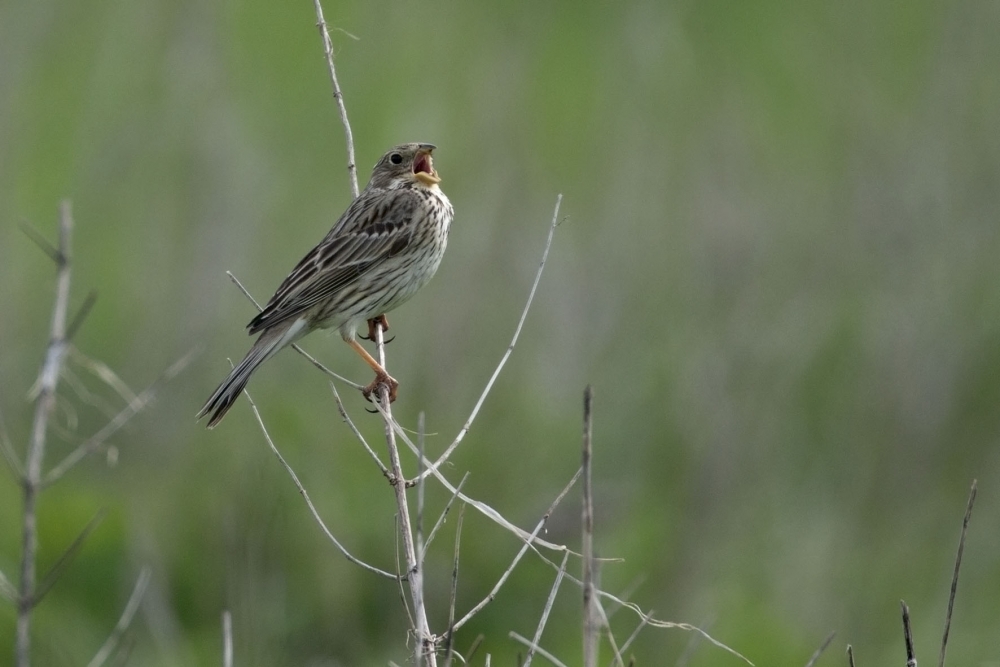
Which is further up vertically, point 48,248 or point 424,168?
point 424,168

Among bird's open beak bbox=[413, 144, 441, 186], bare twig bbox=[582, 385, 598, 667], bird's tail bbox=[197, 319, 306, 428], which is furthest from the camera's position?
bird's open beak bbox=[413, 144, 441, 186]

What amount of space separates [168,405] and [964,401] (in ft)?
16.7

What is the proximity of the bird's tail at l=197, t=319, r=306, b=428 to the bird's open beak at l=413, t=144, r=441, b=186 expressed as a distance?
36.1 inches

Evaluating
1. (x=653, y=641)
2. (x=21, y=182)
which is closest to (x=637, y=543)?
(x=653, y=641)

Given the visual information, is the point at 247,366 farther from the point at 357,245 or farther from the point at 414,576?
the point at 414,576

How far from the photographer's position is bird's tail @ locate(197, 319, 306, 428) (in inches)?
213

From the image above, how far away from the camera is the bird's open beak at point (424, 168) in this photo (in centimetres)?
650

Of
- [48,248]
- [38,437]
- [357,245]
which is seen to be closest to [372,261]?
[357,245]

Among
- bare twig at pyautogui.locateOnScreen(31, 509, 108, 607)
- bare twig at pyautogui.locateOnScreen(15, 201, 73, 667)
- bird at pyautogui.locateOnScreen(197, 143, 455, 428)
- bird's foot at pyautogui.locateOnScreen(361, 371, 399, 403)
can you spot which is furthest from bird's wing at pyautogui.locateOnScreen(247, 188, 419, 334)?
bare twig at pyautogui.locateOnScreen(15, 201, 73, 667)

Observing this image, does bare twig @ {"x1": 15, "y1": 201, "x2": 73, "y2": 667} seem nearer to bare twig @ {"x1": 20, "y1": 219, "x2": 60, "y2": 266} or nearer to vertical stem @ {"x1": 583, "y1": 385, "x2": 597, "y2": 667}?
bare twig @ {"x1": 20, "y1": 219, "x2": 60, "y2": 266}

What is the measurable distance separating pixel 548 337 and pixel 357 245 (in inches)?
124

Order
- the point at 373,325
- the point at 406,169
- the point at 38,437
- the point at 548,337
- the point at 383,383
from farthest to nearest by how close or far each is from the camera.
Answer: the point at 548,337, the point at 373,325, the point at 406,169, the point at 383,383, the point at 38,437

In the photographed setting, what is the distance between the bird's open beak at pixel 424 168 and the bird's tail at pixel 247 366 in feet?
3.01

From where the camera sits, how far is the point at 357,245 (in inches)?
252
